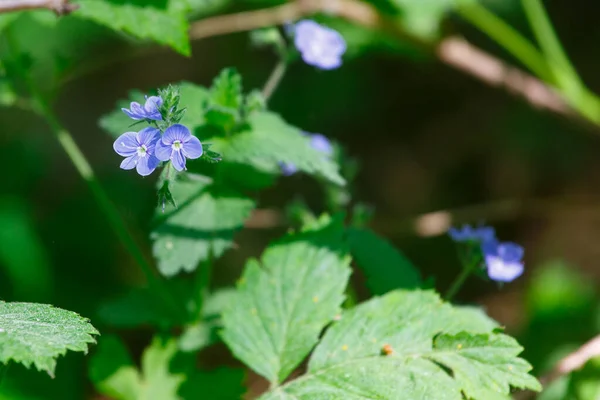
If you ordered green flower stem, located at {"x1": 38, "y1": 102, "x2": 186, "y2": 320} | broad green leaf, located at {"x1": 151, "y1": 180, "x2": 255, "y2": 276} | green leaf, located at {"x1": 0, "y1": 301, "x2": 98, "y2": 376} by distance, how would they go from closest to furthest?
green leaf, located at {"x1": 0, "y1": 301, "x2": 98, "y2": 376}
broad green leaf, located at {"x1": 151, "y1": 180, "x2": 255, "y2": 276}
green flower stem, located at {"x1": 38, "y1": 102, "x2": 186, "y2": 320}

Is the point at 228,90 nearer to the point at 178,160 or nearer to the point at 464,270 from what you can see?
the point at 178,160

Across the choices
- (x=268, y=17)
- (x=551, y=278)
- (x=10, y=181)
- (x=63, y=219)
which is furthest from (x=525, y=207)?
(x=10, y=181)

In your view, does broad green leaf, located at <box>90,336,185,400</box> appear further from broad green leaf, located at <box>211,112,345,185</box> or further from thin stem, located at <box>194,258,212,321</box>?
broad green leaf, located at <box>211,112,345,185</box>

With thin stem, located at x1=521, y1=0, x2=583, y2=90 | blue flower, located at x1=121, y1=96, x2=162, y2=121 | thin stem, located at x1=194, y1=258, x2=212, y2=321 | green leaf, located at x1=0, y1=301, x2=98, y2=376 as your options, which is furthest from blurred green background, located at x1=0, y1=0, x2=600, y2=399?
blue flower, located at x1=121, y1=96, x2=162, y2=121

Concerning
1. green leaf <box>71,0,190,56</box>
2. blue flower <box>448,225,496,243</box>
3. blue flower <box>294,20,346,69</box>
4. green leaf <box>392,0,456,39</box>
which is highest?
green leaf <box>392,0,456,39</box>

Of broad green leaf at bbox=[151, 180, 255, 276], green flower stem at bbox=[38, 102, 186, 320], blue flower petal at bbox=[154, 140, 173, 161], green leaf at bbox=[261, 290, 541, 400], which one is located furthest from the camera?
green flower stem at bbox=[38, 102, 186, 320]

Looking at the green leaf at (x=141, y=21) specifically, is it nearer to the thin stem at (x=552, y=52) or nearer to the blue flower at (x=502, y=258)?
the blue flower at (x=502, y=258)

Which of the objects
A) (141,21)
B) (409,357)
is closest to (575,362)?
(409,357)
